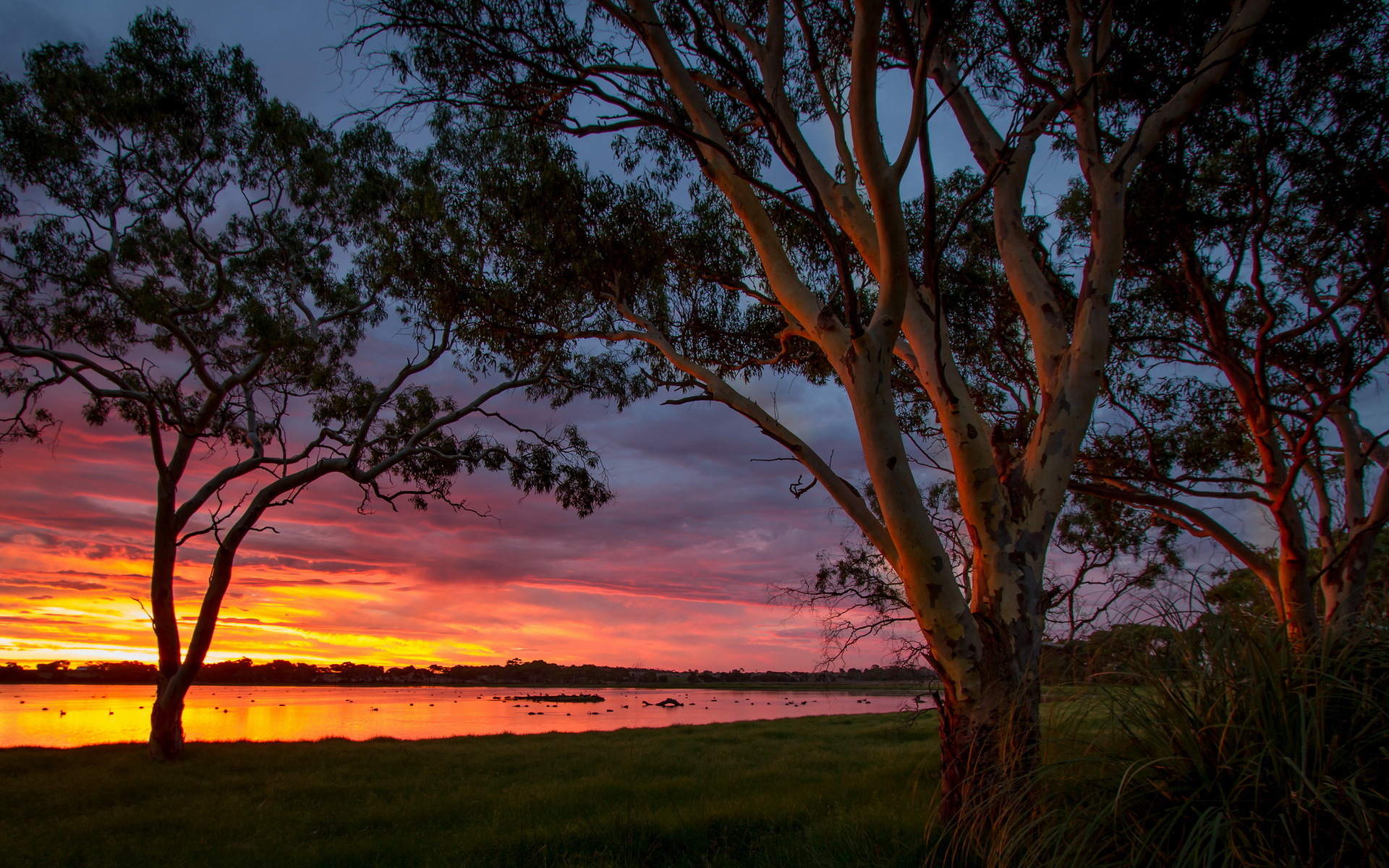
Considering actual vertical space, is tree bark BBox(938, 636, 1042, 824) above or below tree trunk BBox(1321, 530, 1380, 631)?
below

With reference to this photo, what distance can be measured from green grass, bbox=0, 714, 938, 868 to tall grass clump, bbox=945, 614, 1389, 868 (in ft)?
4.66

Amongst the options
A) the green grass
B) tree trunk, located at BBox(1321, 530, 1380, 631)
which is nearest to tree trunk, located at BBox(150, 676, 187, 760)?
the green grass

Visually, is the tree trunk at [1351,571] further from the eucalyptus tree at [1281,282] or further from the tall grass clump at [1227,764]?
the tall grass clump at [1227,764]

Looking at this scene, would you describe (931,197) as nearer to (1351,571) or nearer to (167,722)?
(1351,571)

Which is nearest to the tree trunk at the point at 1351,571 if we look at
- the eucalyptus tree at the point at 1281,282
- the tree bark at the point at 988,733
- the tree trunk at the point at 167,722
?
the eucalyptus tree at the point at 1281,282

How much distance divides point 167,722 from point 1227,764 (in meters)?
12.0

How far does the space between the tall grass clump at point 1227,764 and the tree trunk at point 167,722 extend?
11030 millimetres

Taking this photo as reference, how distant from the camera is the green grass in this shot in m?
5.09

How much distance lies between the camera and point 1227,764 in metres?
2.27

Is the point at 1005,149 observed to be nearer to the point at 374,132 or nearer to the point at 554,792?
the point at 554,792

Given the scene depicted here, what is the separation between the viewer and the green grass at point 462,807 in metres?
5.09

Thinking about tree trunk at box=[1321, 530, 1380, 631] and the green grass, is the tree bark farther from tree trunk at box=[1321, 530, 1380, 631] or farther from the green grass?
tree trunk at box=[1321, 530, 1380, 631]

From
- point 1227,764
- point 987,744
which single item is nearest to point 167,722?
point 987,744

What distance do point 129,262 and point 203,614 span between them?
5063 millimetres
